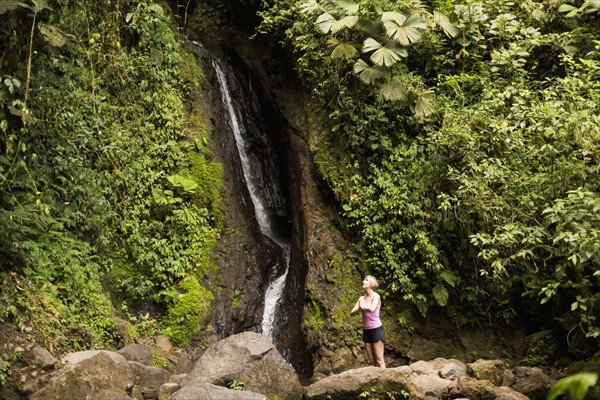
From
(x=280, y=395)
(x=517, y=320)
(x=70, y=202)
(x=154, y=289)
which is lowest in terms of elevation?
(x=280, y=395)

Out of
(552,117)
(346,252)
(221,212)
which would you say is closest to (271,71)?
(221,212)

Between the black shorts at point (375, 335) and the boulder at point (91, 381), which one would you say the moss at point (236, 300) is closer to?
the black shorts at point (375, 335)

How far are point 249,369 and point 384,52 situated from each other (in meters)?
5.90

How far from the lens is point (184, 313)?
408 inches

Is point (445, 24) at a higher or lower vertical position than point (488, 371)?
higher

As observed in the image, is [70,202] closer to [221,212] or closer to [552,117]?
[221,212]

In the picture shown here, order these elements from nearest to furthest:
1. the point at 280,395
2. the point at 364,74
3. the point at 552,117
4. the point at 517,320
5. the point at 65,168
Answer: the point at 280,395 < the point at 552,117 < the point at 65,168 < the point at 517,320 < the point at 364,74

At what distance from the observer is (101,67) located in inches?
447

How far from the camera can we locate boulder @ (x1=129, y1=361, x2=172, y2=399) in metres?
7.53

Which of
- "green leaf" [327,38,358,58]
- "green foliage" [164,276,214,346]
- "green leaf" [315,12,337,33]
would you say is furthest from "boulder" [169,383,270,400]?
"green leaf" [315,12,337,33]

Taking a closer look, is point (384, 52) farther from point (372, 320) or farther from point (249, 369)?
point (249, 369)

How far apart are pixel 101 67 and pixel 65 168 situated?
122 inches

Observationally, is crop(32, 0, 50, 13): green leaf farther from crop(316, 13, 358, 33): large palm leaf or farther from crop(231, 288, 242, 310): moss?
crop(231, 288, 242, 310): moss

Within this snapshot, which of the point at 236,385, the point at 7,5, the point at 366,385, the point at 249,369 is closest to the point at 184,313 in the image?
the point at 249,369
